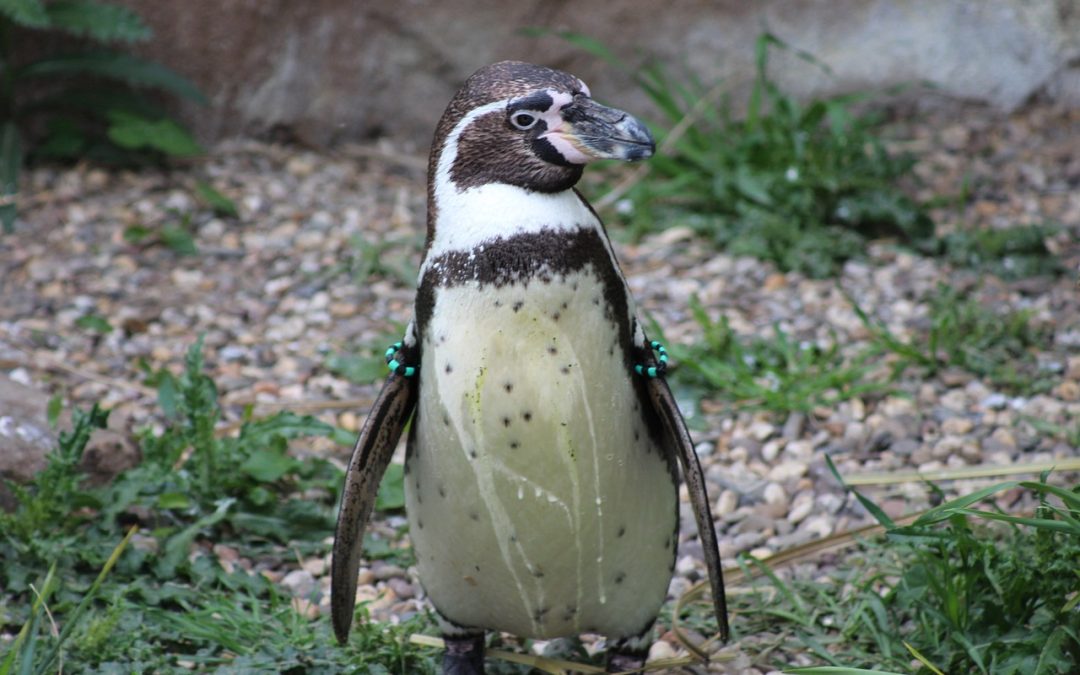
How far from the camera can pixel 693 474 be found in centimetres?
232

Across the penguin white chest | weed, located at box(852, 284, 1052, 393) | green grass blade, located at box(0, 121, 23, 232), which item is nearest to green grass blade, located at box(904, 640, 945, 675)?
the penguin white chest

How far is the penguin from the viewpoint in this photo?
2.14 meters

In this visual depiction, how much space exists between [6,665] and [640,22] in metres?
3.86

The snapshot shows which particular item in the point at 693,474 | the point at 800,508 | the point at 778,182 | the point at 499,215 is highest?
the point at 778,182

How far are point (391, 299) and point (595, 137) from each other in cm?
239

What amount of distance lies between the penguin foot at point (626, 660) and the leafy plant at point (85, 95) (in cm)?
316

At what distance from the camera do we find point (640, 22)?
5297mm

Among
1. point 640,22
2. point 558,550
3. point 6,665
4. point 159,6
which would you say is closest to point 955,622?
point 558,550

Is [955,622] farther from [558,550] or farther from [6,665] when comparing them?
[6,665]

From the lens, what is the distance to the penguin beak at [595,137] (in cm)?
213

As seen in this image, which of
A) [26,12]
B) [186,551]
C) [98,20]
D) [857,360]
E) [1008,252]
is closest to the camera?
[186,551]

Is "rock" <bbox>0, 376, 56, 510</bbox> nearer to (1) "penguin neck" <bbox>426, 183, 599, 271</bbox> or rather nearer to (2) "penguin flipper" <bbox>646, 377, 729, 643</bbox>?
(1) "penguin neck" <bbox>426, 183, 599, 271</bbox>

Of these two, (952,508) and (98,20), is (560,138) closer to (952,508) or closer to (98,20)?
(952,508)

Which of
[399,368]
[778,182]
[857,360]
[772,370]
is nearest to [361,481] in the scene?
[399,368]
